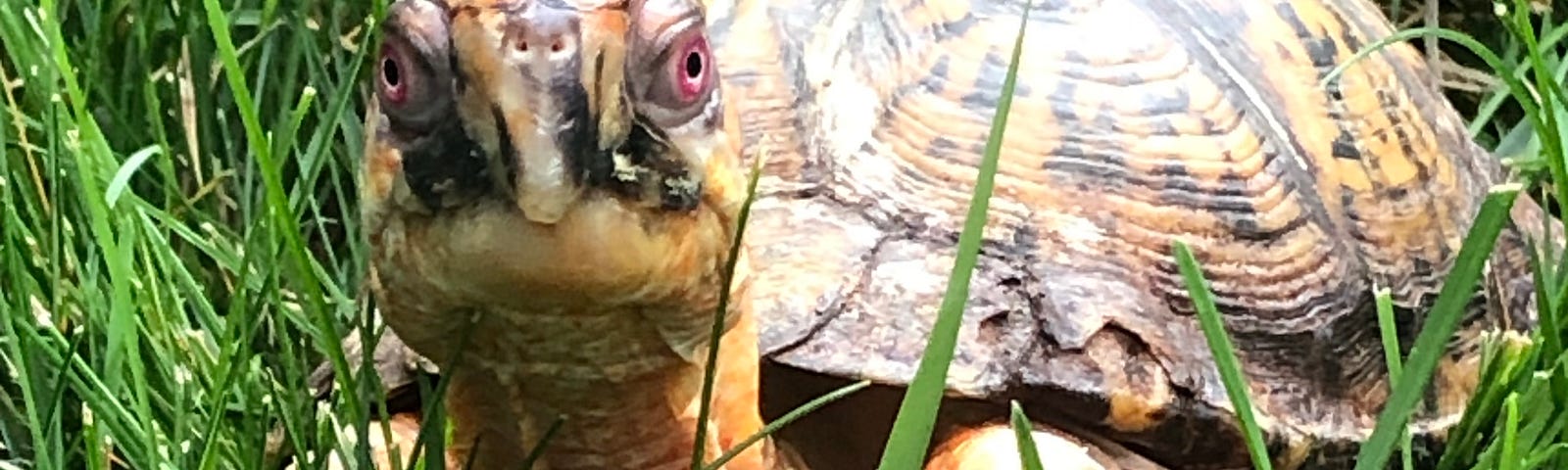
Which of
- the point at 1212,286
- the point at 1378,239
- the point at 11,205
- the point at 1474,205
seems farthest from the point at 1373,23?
the point at 11,205

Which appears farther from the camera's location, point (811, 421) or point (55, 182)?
point (55, 182)

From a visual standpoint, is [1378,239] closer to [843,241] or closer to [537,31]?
[843,241]

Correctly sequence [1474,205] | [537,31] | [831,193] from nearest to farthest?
[537,31] → [831,193] → [1474,205]

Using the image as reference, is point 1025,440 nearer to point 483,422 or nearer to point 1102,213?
point 483,422

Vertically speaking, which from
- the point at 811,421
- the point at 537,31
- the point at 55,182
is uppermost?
the point at 537,31

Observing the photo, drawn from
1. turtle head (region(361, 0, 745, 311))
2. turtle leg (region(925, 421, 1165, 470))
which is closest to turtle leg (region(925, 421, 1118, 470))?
turtle leg (region(925, 421, 1165, 470))

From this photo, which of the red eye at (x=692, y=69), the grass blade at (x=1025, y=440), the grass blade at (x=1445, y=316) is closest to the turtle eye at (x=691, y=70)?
the red eye at (x=692, y=69)

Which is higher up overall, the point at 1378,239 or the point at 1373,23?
the point at 1373,23
